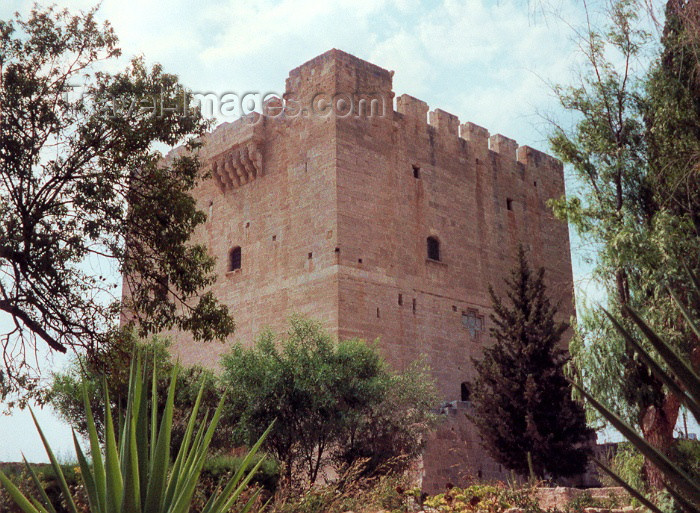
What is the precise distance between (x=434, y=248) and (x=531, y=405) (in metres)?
6.37

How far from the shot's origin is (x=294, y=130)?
19484 millimetres

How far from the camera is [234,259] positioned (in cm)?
2055

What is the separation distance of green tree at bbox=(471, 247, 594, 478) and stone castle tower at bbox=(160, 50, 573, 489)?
1.77 metres

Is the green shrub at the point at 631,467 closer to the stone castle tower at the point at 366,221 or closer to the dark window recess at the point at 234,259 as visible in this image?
the stone castle tower at the point at 366,221

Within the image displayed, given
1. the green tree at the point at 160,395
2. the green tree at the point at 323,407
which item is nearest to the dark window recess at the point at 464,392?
the green tree at the point at 323,407

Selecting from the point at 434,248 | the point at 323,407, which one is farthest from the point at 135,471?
the point at 434,248

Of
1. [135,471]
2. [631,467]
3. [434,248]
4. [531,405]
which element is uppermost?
[434,248]

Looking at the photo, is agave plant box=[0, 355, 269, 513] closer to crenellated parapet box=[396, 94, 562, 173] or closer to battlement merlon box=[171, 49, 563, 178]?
battlement merlon box=[171, 49, 563, 178]

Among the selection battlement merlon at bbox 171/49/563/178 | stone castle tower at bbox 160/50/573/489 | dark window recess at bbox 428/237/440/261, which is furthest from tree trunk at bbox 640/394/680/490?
battlement merlon at bbox 171/49/563/178

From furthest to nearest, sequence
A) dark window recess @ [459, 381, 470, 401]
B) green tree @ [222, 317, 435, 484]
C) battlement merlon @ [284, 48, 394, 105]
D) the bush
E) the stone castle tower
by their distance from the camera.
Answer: dark window recess @ [459, 381, 470, 401], battlement merlon @ [284, 48, 394, 105], the stone castle tower, green tree @ [222, 317, 435, 484], the bush

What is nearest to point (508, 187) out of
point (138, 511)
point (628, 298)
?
point (628, 298)

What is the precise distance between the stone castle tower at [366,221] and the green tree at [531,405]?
1765 mm

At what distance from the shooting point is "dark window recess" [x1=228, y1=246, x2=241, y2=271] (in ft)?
66.9

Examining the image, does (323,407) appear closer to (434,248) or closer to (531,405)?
(531,405)
